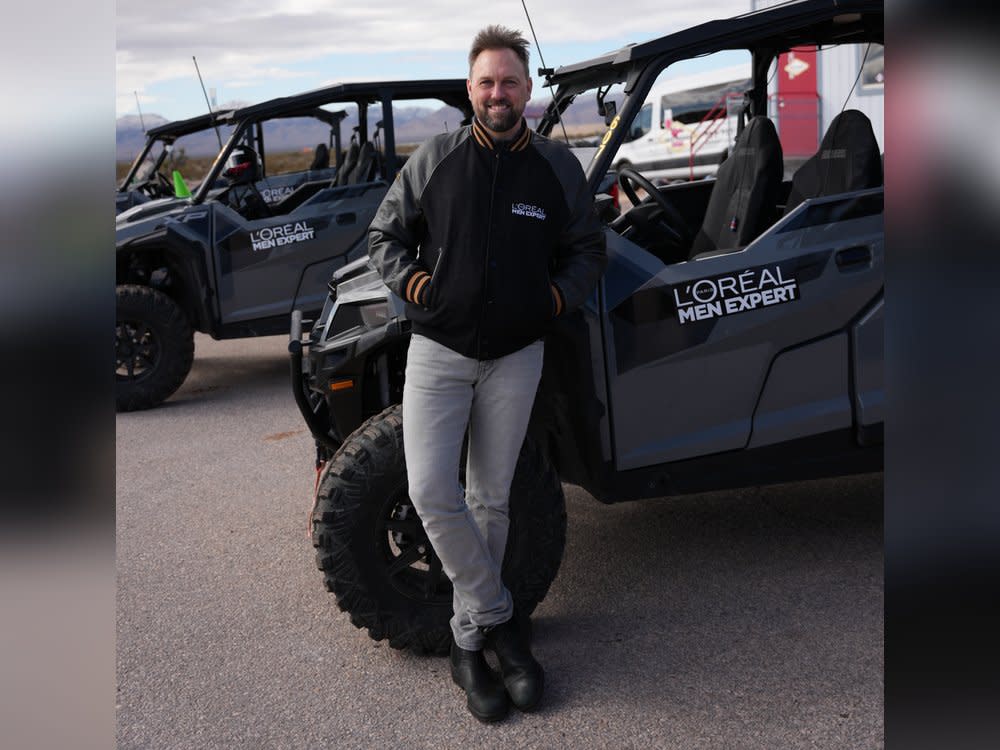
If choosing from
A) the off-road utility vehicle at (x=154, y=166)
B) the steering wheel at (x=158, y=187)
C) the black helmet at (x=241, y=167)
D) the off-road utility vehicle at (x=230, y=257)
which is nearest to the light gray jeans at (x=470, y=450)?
the off-road utility vehicle at (x=230, y=257)

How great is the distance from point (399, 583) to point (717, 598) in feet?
3.77

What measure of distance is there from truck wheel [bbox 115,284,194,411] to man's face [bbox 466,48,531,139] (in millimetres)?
4655

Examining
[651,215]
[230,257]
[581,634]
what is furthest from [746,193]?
[230,257]

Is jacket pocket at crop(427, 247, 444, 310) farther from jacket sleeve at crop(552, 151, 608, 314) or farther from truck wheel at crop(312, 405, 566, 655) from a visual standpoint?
truck wheel at crop(312, 405, 566, 655)

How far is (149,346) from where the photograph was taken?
7.15 m

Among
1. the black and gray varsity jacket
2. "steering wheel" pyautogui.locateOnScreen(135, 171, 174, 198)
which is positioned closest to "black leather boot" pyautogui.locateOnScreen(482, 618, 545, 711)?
the black and gray varsity jacket

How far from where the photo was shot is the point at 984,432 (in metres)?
0.83

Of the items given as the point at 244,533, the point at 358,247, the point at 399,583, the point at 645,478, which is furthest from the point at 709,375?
the point at 358,247

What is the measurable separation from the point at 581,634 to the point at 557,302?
1186mm

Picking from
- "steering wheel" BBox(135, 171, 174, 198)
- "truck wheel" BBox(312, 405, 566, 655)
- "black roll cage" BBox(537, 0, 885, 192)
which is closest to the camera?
"truck wheel" BBox(312, 405, 566, 655)

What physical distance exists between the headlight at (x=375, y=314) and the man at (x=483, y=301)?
1.69 ft

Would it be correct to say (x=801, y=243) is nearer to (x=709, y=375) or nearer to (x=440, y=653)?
(x=709, y=375)

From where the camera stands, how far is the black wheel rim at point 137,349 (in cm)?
707

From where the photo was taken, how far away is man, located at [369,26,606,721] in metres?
2.92
